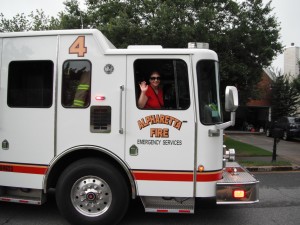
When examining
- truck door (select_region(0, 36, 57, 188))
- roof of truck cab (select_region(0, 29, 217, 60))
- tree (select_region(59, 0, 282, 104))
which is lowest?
truck door (select_region(0, 36, 57, 188))

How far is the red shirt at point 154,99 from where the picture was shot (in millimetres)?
5016

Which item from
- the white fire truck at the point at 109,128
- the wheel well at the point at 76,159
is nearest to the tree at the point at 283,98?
the white fire truck at the point at 109,128

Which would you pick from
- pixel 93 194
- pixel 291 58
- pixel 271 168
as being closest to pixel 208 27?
pixel 271 168

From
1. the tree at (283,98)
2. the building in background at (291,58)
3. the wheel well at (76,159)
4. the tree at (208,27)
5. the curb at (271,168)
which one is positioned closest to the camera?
the wheel well at (76,159)

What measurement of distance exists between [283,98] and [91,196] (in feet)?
93.7

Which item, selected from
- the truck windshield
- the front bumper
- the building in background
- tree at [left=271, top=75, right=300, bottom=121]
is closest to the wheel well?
the front bumper

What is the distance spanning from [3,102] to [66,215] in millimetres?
1801

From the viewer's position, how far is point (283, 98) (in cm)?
3105

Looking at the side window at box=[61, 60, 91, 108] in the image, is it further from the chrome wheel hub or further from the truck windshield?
the truck windshield

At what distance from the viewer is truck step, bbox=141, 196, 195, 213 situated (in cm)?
497

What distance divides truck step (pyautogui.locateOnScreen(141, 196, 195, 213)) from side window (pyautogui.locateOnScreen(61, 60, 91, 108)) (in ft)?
5.09

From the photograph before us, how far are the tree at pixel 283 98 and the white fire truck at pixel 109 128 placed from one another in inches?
1081

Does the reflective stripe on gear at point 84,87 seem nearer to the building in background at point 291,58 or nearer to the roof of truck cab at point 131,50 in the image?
the roof of truck cab at point 131,50

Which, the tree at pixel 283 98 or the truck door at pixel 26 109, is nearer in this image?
the truck door at pixel 26 109
